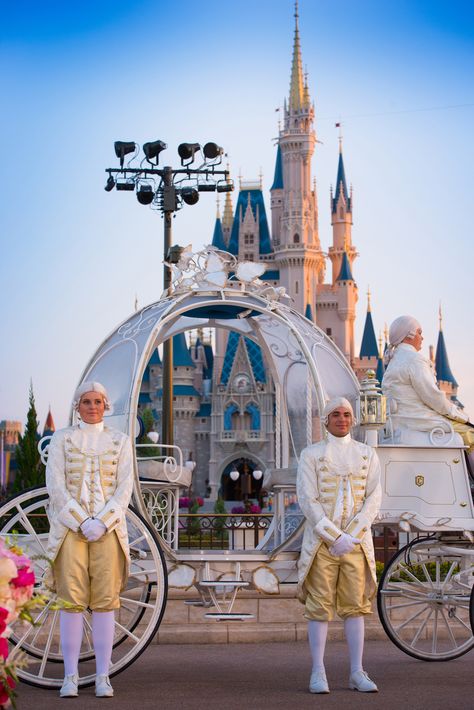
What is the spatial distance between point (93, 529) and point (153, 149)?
10.7 metres

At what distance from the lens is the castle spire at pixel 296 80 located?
75125mm

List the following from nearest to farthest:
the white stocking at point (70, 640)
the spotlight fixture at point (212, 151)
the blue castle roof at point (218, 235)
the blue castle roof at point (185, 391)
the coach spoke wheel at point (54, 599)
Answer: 1. the white stocking at point (70, 640)
2. the coach spoke wheel at point (54, 599)
3. the spotlight fixture at point (212, 151)
4. the blue castle roof at point (185, 391)
5. the blue castle roof at point (218, 235)

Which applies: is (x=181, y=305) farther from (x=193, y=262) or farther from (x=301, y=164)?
(x=301, y=164)

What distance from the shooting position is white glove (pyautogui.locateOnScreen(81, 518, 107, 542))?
5277 millimetres

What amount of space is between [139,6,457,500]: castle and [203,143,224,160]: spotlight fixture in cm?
4933

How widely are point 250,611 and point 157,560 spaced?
2.26m

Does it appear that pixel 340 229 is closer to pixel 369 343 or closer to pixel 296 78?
pixel 369 343

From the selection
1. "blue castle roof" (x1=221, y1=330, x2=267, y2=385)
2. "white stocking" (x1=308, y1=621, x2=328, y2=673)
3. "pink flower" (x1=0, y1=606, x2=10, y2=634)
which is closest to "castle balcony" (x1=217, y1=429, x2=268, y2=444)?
"blue castle roof" (x1=221, y1=330, x2=267, y2=385)

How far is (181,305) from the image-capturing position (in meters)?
7.02

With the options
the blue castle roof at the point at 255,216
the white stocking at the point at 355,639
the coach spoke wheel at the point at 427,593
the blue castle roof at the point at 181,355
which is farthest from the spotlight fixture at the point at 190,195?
the blue castle roof at the point at 255,216

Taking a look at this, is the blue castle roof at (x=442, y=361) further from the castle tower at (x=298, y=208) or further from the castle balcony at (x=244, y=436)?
the castle balcony at (x=244, y=436)

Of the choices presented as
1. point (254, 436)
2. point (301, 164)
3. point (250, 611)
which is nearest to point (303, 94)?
point (301, 164)

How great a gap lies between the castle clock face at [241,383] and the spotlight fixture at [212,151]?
52110 mm

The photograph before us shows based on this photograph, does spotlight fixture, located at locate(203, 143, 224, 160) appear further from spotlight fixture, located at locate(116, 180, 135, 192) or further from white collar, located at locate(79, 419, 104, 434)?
white collar, located at locate(79, 419, 104, 434)
